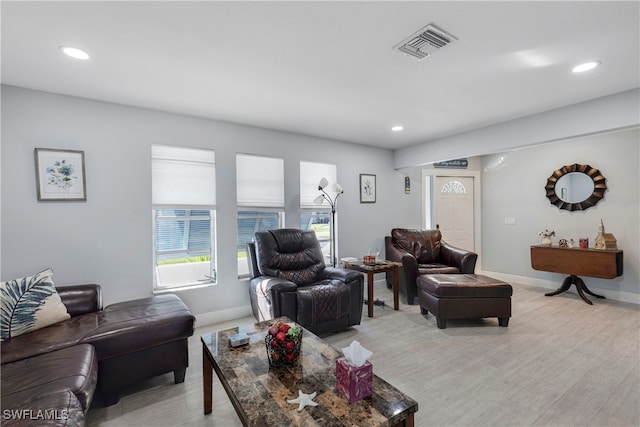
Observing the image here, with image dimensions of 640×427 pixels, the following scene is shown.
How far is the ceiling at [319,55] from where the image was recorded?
62.4 inches

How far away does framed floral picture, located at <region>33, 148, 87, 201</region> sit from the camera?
8.29 feet

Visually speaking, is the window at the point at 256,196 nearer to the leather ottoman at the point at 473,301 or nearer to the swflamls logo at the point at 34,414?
the leather ottoman at the point at 473,301

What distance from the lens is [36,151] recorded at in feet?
8.23

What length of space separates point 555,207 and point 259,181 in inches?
185

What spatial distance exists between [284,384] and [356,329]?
188cm

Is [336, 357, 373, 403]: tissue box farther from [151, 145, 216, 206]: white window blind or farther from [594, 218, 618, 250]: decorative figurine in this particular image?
[594, 218, 618, 250]: decorative figurine

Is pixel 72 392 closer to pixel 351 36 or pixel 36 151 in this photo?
pixel 36 151

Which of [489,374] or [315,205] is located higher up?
[315,205]

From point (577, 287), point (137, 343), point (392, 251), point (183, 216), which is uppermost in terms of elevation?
Result: point (183, 216)

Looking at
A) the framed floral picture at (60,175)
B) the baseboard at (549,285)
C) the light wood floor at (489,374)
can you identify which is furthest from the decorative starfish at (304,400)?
the baseboard at (549,285)

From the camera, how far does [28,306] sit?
1.96m

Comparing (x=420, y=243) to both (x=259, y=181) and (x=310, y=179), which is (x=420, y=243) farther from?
(x=259, y=181)

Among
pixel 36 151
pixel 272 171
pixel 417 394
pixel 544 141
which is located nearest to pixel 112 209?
pixel 36 151

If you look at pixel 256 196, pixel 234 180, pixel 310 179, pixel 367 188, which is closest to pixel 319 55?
pixel 234 180
